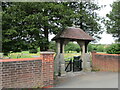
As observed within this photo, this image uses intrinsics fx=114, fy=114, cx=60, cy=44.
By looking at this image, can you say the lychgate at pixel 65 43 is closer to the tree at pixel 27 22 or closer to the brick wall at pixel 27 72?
the tree at pixel 27 22

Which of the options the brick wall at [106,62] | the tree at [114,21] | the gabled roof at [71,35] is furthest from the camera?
the tree at [114,21]

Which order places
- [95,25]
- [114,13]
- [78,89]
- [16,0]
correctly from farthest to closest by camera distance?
[95,25]
[114,13]
[16,0]
[78,89]

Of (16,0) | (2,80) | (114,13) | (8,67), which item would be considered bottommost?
(2,80)

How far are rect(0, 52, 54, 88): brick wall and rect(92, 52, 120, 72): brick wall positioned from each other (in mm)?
4637

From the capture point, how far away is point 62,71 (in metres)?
6.59

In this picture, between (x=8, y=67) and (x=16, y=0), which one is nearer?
(x=8, y=67)

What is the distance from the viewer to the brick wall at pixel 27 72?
3.70 metres

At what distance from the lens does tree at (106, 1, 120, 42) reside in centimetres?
1108

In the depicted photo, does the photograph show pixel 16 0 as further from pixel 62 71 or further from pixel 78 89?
pixel 78 89

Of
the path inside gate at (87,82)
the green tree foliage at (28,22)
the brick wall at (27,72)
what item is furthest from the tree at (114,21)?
the brick wall at (27,72)

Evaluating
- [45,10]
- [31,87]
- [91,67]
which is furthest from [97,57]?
[31,87]

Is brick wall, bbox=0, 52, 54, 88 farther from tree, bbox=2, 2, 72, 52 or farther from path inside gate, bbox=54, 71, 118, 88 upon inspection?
tree, bbox=2, 2, 72, 52

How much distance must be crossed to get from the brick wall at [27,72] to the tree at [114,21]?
929 cm

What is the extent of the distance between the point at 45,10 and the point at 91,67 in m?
5.14
